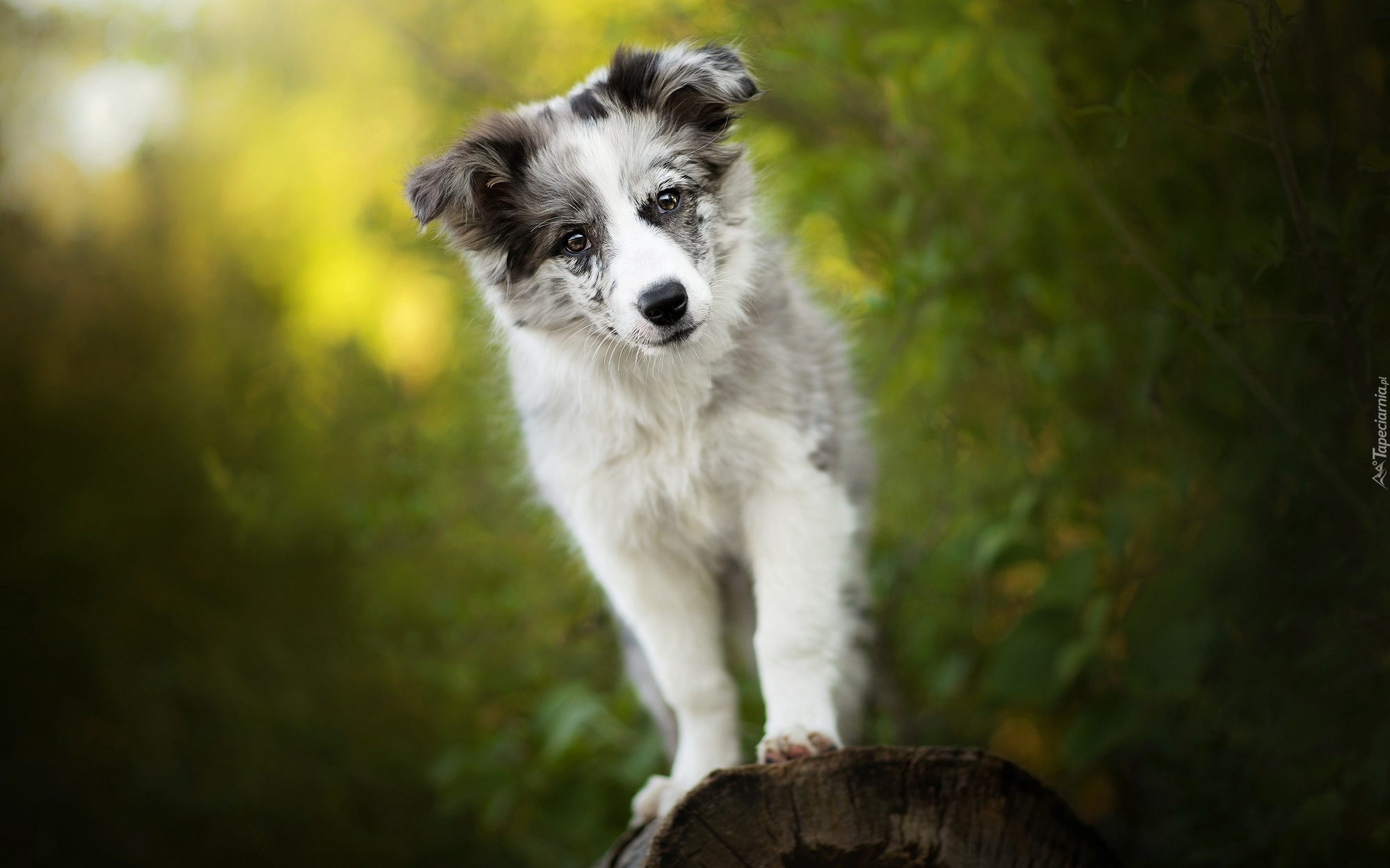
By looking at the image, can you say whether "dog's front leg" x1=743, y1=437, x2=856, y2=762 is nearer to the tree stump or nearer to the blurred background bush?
the tree stump

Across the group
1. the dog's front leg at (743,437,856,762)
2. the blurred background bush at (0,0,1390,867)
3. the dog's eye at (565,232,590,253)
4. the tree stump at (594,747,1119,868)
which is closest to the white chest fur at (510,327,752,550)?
the dog's front leg at (743,437,856,762)

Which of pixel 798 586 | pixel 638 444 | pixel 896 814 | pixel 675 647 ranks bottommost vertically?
pixel 896 814

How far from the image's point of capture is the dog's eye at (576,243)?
7.99 feet

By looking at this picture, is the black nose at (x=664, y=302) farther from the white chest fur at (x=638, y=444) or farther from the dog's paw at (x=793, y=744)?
the dog's paw at (x=793, y=744)

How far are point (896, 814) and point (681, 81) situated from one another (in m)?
1.75

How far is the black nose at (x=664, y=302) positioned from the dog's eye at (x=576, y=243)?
1.01ft

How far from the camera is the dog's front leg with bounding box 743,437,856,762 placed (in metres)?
2.41

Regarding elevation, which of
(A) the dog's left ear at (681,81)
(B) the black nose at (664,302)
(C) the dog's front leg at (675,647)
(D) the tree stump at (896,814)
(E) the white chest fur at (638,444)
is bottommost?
(D) the tree stump at (896,814)

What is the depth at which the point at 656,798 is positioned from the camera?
8.56 ft

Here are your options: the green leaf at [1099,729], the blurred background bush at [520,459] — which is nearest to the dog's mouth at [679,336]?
the blurred background bush at [520,459]

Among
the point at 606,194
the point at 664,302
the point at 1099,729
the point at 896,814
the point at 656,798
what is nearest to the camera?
the point at 896,814

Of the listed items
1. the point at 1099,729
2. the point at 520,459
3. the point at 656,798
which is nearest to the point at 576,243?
the point at 520,459

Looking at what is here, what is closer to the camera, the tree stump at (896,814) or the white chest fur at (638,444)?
the tree stump at (896,814)

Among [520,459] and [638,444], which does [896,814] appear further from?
[520,459]
